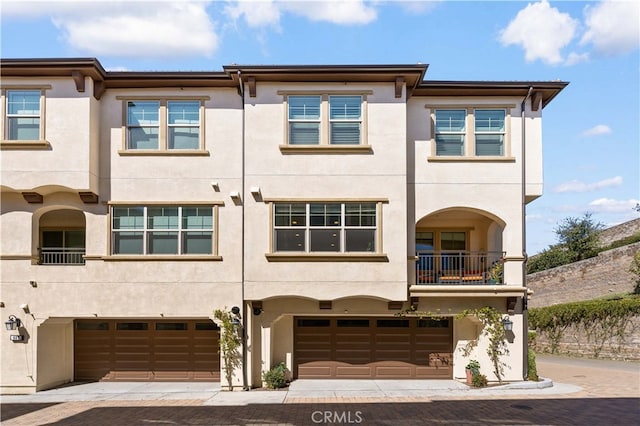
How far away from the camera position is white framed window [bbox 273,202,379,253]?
15477 mm

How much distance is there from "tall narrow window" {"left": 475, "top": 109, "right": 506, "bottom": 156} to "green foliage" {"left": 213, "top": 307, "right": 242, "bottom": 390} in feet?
30.5

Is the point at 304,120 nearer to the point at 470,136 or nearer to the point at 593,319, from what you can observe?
the point at 470,136

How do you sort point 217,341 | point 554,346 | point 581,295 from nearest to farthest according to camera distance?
point 217,341
point 554,346
point 581,295

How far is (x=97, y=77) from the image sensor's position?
15.6m

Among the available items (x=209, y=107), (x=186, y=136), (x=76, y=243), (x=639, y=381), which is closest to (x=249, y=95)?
(x=209, y=107)

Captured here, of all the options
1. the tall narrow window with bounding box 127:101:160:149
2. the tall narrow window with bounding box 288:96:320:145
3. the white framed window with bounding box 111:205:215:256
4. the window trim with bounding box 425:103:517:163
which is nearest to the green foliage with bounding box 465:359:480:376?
the window trim with bounding box 425:103:517:163

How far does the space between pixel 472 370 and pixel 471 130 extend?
7434 mm

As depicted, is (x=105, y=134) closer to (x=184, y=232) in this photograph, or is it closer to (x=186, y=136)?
(x=186, y=136)

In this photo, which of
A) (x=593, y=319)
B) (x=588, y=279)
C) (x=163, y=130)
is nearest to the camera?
(x=163, y=130)

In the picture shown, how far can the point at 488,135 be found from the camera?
16.3m

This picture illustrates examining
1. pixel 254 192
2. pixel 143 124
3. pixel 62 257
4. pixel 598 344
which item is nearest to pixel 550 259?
pixel 598 344

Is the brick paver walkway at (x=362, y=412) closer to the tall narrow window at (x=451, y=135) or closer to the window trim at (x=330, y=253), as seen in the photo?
the window trim at (x=330, y=253)

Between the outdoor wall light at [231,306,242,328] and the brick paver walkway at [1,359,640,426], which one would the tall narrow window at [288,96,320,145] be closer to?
the outdoor wall light at [231,306,242,328]

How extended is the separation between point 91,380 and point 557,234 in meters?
38.7
